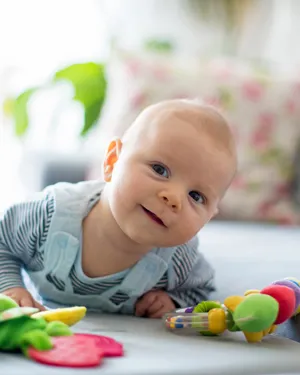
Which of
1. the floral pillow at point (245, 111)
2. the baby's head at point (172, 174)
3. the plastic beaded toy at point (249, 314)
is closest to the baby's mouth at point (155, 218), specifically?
the baby's head at point (172, 174)

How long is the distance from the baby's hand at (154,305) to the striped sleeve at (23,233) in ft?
0.55

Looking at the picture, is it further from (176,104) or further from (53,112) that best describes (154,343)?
(53,112)

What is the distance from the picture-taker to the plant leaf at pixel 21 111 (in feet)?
8.46

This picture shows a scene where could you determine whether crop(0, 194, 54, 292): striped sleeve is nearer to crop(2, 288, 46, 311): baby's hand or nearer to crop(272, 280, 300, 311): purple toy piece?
crop(2, 288, 46, 311): baby's hand

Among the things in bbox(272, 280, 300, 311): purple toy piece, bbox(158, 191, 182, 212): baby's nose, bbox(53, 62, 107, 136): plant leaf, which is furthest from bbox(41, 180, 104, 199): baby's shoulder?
bbox(53, 62, 107, 136): plant leaf

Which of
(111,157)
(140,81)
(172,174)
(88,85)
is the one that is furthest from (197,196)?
(88,85)

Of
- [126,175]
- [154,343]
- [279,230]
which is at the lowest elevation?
[279,230]

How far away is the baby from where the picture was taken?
96cm

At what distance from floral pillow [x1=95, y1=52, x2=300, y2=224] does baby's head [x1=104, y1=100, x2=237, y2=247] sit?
1.03 meters

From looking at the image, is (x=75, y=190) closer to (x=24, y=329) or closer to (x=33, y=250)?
(x=33, y=250)

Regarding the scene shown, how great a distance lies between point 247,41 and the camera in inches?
123

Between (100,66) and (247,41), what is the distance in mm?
839

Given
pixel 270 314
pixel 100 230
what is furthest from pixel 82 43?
pixel 270 314

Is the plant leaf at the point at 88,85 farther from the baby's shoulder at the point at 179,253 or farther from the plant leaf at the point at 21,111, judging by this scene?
the baby's shoulder at the point at 179,253
